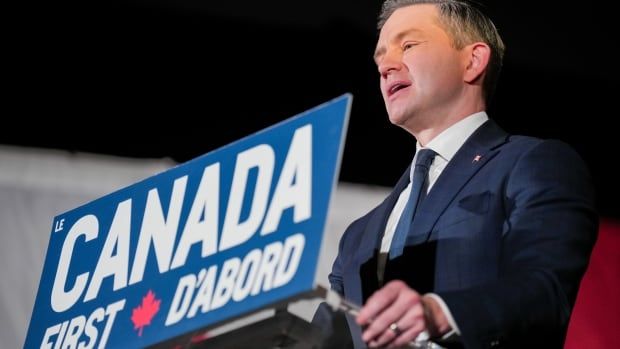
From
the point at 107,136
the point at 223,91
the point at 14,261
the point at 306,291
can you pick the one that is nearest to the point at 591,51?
the point at 223,91

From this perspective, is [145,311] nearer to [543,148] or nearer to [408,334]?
[408,334]

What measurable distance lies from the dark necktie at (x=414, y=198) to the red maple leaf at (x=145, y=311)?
0.36 metres

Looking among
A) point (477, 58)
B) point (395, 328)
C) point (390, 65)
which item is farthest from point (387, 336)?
point (477, 58)

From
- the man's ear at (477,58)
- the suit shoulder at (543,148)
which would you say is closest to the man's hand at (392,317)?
the suit shoulder at (543,148)

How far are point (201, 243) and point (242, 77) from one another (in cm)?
172

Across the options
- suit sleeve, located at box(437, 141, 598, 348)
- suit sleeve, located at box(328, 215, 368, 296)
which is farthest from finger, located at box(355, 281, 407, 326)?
suit sleeve, located at box(328, 215, 368, 296)

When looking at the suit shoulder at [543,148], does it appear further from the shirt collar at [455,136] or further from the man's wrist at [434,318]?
the man's wrist at [434,318]

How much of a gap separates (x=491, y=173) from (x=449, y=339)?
0.95ft

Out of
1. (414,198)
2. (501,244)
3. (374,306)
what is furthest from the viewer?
(414,198)

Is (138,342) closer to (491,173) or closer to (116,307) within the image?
(116,307)

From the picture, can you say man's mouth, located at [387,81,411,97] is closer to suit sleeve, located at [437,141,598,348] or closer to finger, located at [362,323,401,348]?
suit sleeve, located at [437,141,598,348]

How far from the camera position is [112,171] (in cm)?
273

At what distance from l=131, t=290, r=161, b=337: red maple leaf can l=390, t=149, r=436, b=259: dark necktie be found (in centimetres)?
36

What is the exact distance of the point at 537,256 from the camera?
1307 millimetres
